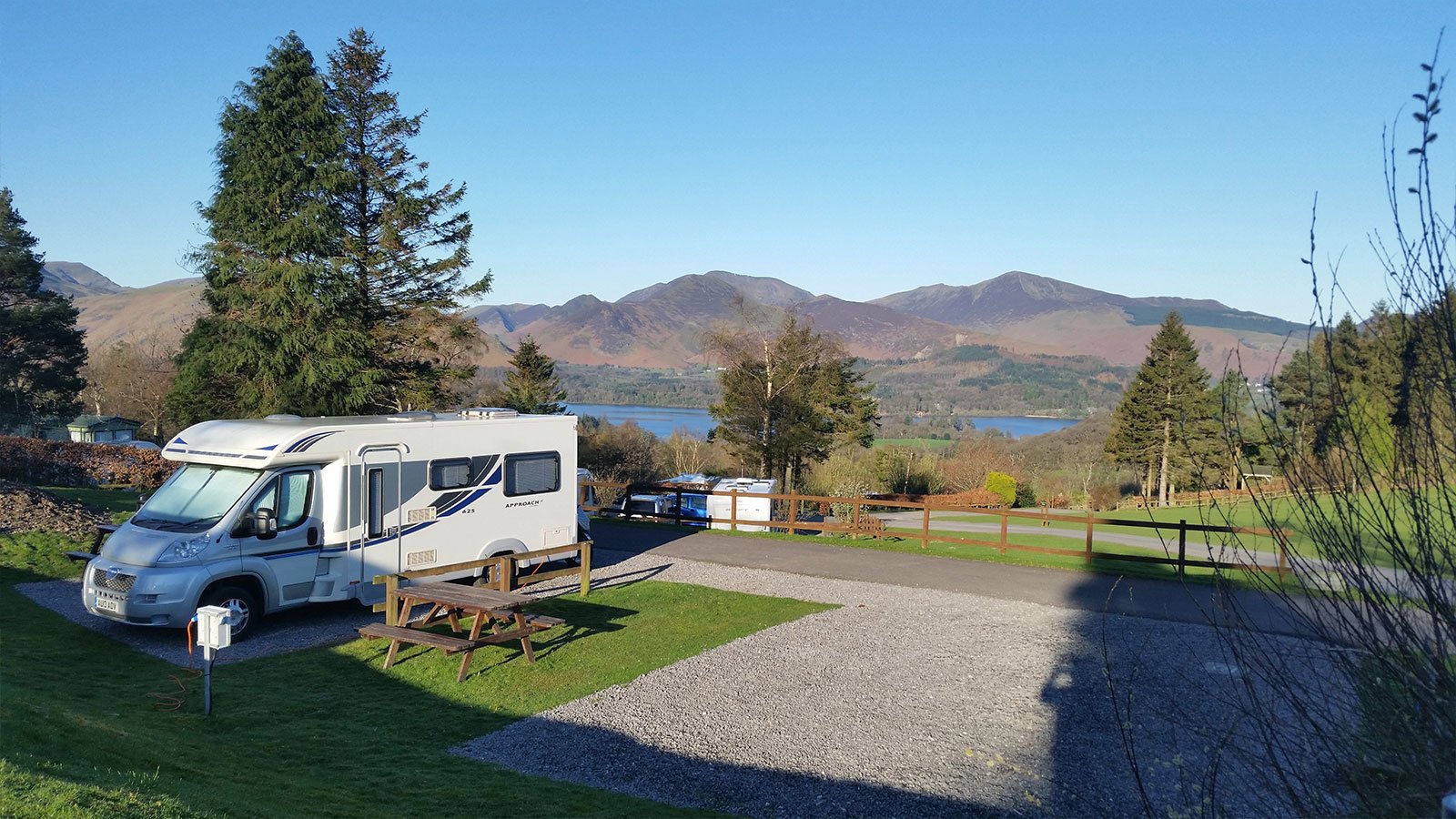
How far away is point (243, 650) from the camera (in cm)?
1053

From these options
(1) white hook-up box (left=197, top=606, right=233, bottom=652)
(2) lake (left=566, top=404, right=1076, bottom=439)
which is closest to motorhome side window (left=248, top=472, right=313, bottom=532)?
(1) white hook-up box (left=197, top=606, right=233, bottom=652)

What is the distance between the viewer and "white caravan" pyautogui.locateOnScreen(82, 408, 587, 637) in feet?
35.1

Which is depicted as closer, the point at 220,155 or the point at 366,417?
the point at 366,417

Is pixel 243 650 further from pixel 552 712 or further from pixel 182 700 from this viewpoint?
pixel 552 712

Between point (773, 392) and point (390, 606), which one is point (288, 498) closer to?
point (390, 606)

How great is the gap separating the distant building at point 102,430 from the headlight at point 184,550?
159 feet

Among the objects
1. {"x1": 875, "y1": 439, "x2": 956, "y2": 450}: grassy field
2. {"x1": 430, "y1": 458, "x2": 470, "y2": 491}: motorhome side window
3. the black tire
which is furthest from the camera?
{"x1": 875, "y1": 439, "x2": 956, "y2": 450}: grassy field

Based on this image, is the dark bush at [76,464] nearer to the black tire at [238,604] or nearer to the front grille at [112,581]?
the front grille at [112,581]

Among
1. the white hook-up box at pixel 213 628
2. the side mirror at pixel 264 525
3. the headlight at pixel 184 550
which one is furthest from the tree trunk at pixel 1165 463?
the white hook-up box at pixel 213 628

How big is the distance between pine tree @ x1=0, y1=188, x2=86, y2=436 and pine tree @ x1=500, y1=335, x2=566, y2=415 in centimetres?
2135

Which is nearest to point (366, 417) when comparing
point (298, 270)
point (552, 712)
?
point (552, 712)

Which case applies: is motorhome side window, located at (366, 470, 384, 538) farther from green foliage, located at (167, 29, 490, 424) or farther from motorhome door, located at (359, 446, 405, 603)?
green foliage, located at (167, 29, 490, 424)

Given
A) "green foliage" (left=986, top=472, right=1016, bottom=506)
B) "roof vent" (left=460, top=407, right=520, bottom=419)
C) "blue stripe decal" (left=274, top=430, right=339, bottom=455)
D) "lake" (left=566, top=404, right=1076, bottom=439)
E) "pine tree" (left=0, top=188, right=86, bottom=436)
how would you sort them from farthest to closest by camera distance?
"lake" (left=566, top=404, right=1076, bottom=439) < "green foliage" (left=986, top=472, right=1016, bottom=506) < "pine tree" (left=0, top=188, right=86, bottom=436) < "roof vent" (left=460, top=407, right=520, bottom=419) < "blue stripe decal" (left=274, top=430, right=339, bottom=455)

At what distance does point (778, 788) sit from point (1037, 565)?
36.7 feet
